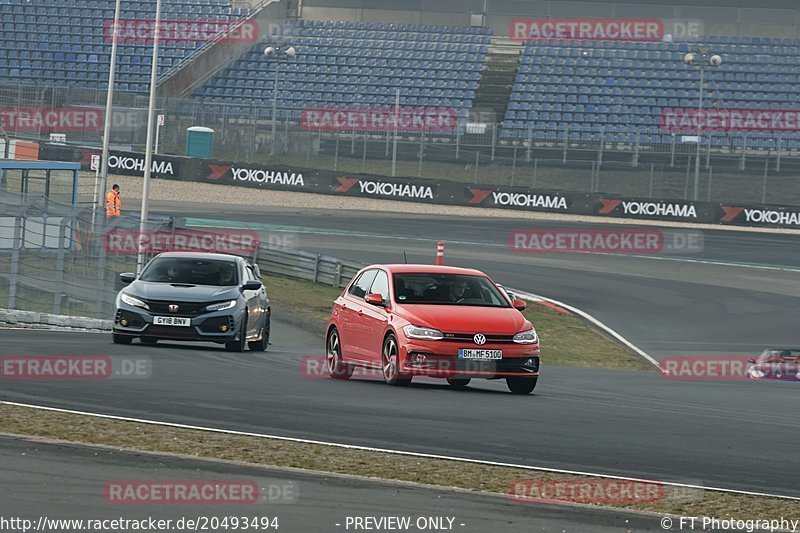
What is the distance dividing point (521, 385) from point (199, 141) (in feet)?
136

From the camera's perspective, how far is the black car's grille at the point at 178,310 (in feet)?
63.9

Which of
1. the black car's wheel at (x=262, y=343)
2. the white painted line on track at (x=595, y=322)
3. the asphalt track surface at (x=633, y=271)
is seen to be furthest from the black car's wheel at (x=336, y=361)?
the asphalt track surface at (x=633, y=271)

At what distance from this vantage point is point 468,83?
61.4 m

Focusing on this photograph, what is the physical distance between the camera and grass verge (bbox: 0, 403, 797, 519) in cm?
933

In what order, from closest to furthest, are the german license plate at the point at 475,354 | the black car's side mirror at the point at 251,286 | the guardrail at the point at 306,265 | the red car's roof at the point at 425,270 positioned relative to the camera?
the german license plate at the point at 475,354 < the red car's roof at the point at 425,270 < the black car's side mirror at the point at 251,286 < the guardrail at the point at 306,265

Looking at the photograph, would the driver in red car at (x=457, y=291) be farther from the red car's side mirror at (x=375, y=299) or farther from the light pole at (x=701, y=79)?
the light pole at (x=701, y=79)

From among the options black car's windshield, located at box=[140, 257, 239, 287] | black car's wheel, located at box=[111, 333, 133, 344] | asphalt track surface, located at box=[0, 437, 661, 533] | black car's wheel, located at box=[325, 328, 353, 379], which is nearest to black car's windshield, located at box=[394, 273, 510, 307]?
black car's wheel, located at box=[325, 328, 353, 379]

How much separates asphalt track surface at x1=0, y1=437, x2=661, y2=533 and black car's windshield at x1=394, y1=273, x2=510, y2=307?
6955 mm

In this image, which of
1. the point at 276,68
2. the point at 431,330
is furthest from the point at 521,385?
the point at 276,68

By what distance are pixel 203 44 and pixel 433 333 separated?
5096 centimetres

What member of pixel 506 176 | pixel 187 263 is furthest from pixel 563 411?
pixel 506 176

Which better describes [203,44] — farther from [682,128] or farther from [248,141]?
[682,128]

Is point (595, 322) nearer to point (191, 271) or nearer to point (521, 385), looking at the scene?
point (191, 271)

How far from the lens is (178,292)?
64.7 feet
